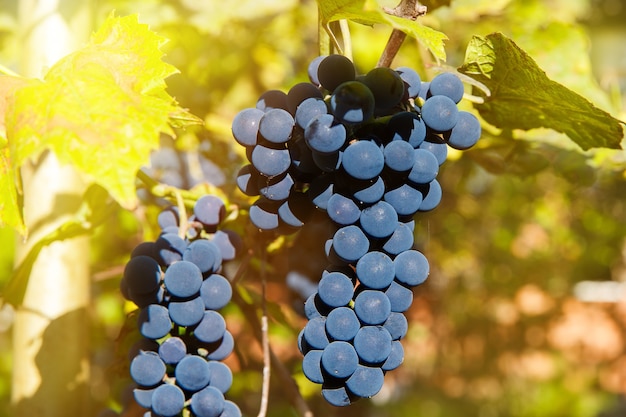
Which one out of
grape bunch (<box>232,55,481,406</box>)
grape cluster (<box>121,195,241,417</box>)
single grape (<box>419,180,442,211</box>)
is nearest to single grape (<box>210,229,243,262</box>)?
grape cluster (<box>121,195,241,417</box>)

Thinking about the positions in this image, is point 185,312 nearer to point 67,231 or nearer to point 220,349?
point 220,349

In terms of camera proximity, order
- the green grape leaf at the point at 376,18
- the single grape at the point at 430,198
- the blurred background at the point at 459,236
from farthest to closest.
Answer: the blurred background at the point at 459,236 < the single grape at the point at 430,198 < the green grape leaf at the point at 376,18

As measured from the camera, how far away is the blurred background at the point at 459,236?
943mm

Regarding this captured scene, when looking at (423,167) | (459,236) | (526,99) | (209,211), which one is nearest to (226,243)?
(209,211)

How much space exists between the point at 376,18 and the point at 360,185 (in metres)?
0.14

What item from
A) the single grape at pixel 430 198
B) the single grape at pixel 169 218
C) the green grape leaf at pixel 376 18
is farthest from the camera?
the single grape at pixel 169 218

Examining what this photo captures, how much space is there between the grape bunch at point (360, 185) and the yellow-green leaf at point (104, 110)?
0.30 feet

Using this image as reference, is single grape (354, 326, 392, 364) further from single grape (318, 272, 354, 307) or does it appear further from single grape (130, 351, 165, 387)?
single grape (130, 351, 165, 387)

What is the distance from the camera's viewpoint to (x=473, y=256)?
297 centimetres

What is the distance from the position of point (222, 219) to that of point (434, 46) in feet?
1.00

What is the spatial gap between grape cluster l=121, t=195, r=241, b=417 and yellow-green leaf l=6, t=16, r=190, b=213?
0.50 feet

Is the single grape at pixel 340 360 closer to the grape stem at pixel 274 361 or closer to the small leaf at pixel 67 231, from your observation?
the grape stem at pixel 274 361

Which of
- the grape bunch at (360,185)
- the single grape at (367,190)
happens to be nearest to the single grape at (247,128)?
the grape bunch at (360,185)

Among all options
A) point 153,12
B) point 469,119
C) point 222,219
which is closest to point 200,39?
point 153,12
